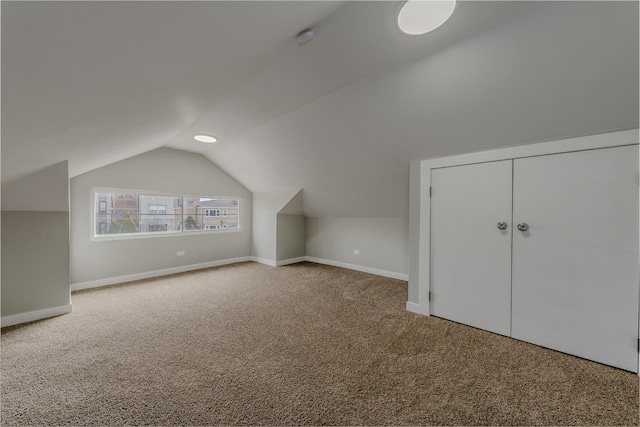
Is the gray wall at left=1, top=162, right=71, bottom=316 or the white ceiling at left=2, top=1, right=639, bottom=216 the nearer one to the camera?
the white ceiling at left=2, top=1, right=639, bottom=216

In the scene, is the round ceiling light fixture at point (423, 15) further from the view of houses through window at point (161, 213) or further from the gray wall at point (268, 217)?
the view of houses through window at point (161, 213)

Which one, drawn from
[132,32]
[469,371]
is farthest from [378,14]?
[469,371]

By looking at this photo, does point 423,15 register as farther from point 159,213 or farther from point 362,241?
point 159,213

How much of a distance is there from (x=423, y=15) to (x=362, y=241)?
353 centimetres

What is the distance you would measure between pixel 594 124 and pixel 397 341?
221 centimetres

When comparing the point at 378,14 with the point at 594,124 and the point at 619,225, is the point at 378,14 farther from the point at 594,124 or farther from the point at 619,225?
A: the point at 619,225

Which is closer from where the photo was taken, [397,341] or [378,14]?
[378,14]

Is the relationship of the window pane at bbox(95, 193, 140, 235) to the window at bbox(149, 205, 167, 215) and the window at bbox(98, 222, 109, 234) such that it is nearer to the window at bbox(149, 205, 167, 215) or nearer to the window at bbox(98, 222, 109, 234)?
the window at bbox(98, 222, 109, 234)

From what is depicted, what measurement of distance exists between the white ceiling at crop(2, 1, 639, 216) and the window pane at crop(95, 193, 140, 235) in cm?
111

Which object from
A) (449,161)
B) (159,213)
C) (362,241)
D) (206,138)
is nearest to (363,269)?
(362,241)

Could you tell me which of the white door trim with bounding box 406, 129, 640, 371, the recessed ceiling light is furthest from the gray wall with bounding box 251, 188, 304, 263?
the white door trim with bounding box 406, 129, 640, 371

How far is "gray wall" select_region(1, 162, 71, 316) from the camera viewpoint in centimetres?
232

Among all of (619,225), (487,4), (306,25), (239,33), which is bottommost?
(619,225)

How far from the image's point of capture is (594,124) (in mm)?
1737
